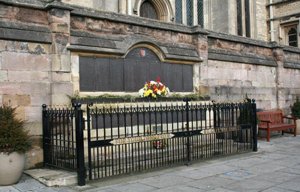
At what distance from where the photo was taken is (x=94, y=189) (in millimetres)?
6699

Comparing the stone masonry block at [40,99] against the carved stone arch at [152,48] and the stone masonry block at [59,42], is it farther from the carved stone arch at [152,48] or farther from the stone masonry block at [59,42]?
the carved stone arch at [152,48]

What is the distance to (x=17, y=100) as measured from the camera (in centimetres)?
821

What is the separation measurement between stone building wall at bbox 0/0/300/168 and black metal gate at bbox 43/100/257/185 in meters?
0.63

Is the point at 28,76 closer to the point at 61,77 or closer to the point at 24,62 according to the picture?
the point at 24,62

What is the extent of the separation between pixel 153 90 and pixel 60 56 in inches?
116

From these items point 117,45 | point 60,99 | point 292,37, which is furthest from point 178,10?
point 60,99

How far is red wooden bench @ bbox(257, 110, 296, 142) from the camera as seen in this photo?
13.2 meters

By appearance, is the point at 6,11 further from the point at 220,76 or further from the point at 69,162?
the point at 220,76

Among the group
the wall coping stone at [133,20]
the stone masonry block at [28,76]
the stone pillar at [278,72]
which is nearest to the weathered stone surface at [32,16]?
the wall coping stone at [133,20]

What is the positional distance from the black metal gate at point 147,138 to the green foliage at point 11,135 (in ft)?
3.12

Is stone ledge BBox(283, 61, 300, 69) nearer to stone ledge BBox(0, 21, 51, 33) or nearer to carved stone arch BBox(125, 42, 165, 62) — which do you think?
carved stone arch BBox(125, 42, 165, 62)

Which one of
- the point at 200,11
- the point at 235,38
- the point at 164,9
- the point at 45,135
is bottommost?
the point at 45,135

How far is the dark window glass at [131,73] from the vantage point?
31.1ft

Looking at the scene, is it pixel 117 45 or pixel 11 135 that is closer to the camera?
pixel 11 135
